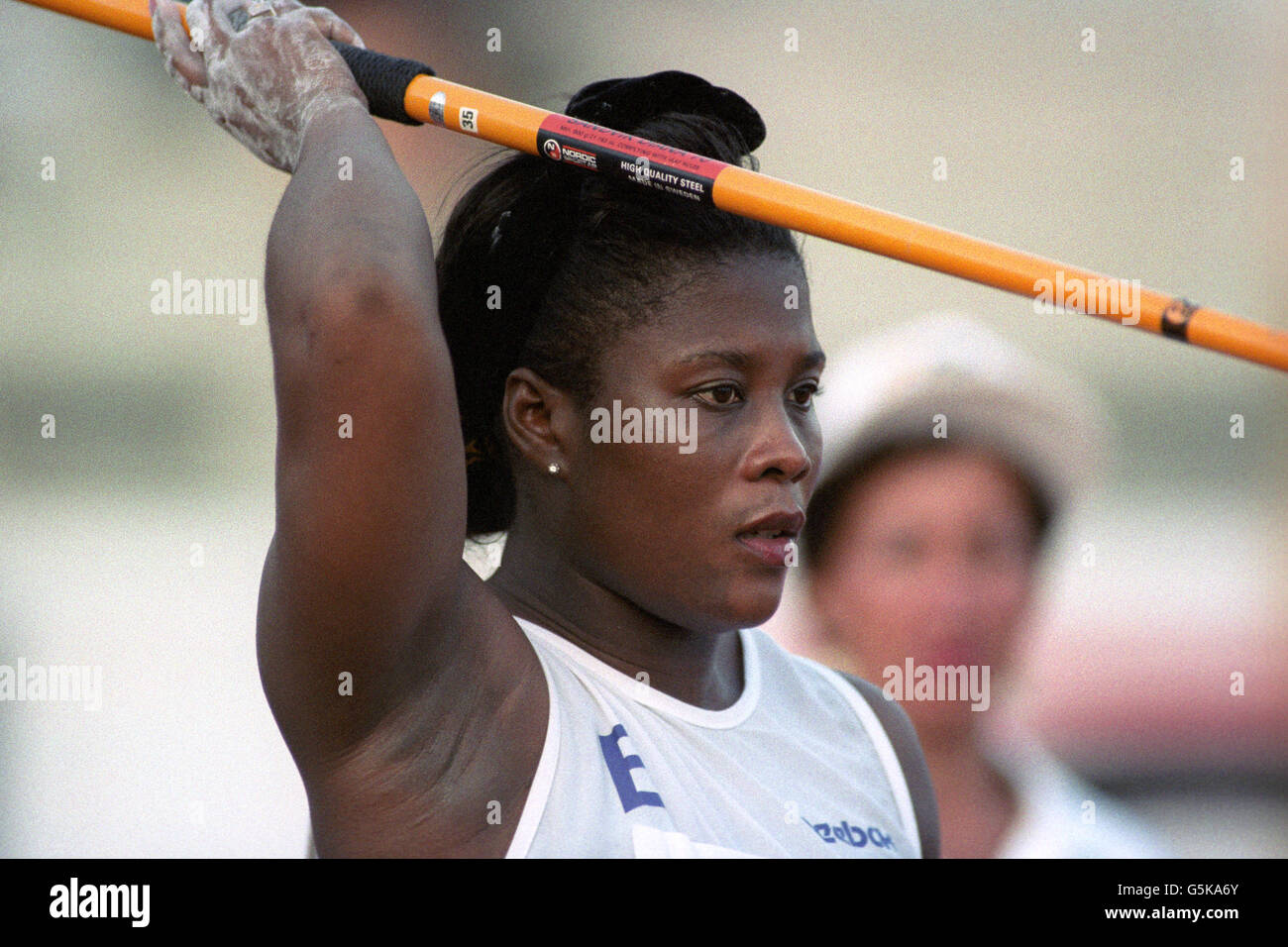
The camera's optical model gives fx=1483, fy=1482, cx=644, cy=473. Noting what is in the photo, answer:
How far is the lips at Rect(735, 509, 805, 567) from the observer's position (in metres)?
1.97

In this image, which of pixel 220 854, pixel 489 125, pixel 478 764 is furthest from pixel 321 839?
pixel 220 854

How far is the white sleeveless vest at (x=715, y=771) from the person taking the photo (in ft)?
5.96

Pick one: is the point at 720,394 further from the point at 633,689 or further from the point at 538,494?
the point at 633,689

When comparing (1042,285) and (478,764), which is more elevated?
(1042,285)

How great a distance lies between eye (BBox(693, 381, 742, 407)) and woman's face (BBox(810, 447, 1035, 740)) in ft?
4.26

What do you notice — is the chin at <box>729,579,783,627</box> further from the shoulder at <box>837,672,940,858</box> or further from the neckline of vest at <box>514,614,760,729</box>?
the shoulder at <box>837,672,940,858</box>

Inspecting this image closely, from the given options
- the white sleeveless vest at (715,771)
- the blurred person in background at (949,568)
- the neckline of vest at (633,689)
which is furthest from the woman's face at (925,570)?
the neckline of vest at (633,689)

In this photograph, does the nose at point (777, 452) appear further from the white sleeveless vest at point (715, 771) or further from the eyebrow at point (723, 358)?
the white sleeveless vest at point (715, 771)

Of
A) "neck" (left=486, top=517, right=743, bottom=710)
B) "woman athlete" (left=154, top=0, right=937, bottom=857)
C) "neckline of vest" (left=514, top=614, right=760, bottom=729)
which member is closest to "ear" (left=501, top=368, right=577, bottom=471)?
"woman athlete" (left=154, top=0, right=937, bottom=857)

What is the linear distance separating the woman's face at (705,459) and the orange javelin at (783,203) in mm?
170

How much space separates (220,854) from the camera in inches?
173

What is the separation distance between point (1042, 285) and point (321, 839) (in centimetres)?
110

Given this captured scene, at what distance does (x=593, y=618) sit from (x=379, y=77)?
785 mm

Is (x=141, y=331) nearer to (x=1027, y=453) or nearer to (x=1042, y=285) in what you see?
(x=1027, y=453)
